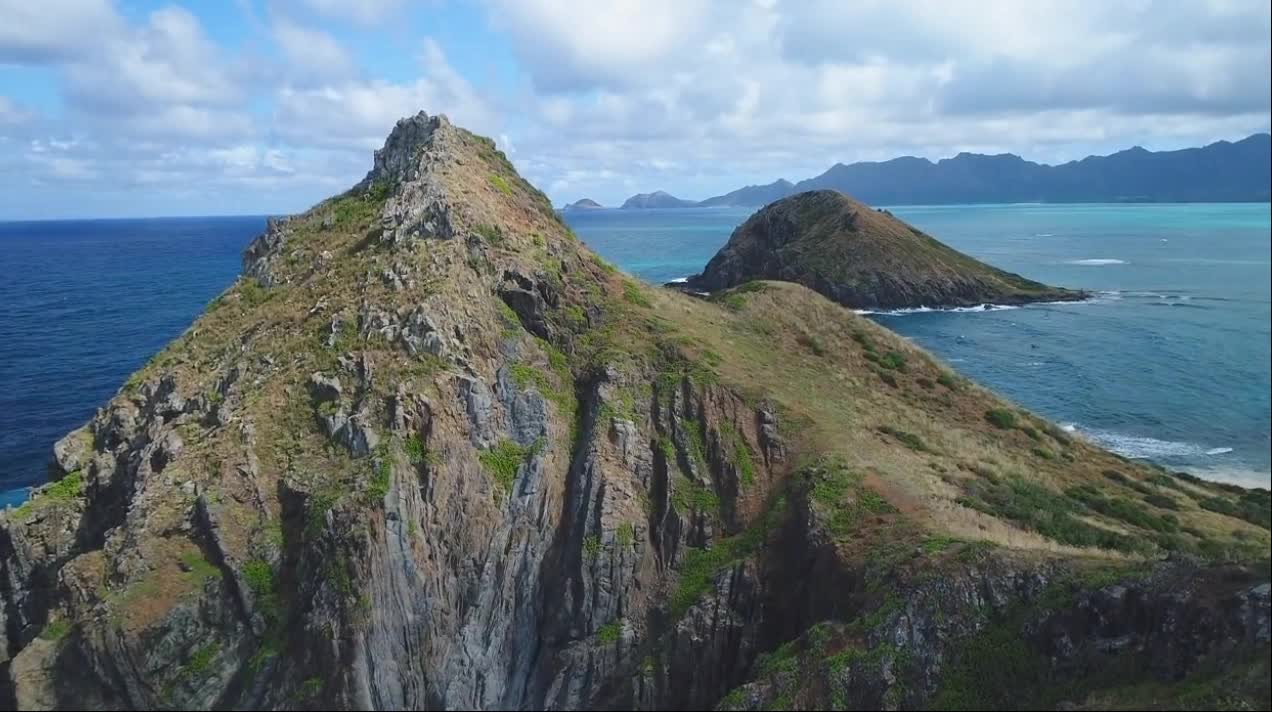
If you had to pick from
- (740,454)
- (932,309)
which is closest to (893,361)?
(740,454)

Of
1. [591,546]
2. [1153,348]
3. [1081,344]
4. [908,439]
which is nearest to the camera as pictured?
[591,546]

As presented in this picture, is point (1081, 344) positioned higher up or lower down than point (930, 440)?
lower down

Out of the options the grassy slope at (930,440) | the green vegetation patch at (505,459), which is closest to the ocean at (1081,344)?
the grassy slope at (930,440)

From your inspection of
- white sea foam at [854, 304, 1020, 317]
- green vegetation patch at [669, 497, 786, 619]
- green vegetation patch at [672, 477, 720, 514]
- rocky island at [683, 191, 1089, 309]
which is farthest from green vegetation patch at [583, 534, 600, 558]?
rocky island at [683, 191, 1089, 309]

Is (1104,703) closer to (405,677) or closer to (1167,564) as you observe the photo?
(1167,564)

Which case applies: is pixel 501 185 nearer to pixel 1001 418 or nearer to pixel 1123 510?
pixel 1001 418

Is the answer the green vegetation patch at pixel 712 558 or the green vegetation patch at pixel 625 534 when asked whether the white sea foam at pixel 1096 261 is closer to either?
the green vegetation patch at pixel 712 558

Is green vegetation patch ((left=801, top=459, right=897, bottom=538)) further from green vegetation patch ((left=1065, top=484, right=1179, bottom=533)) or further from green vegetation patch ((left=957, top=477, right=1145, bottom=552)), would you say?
green vegetation patch ((left=1065, top=484, right=1179, bottom=533))

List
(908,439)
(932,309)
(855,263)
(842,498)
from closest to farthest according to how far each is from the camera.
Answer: (842,498)
(908,439)
(932,309)
(855,263)
